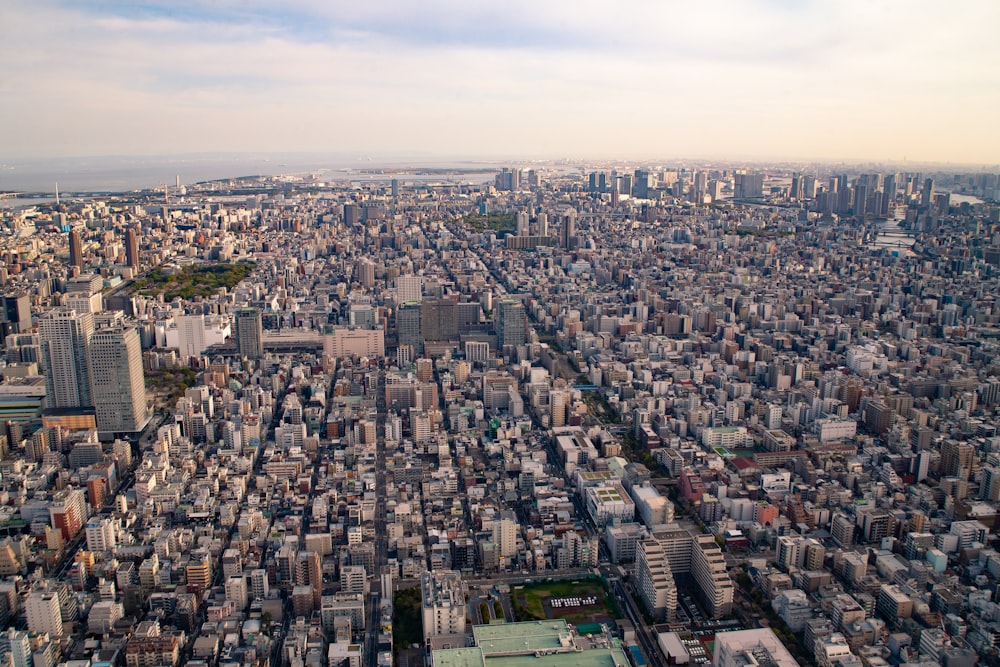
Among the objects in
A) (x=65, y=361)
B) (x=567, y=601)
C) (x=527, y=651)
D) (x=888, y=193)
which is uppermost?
(x=888, y=193)

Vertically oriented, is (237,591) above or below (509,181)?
below

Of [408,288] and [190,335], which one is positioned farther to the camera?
[408,288]

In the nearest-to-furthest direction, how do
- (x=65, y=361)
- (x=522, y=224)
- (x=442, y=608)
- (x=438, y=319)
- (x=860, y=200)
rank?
(x=442, y=608), (x=65, y=361), (x=438, y=319), (x=522, y=224), (x=860, y=200)

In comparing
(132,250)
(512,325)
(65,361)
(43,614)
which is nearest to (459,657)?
(43,614)

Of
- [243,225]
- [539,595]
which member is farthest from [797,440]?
A: [243,225]

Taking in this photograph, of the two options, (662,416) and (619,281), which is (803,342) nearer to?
(662,416)

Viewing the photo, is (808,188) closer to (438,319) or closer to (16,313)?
(438,319)

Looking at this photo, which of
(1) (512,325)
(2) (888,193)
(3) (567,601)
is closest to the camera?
(3) (567,601)
